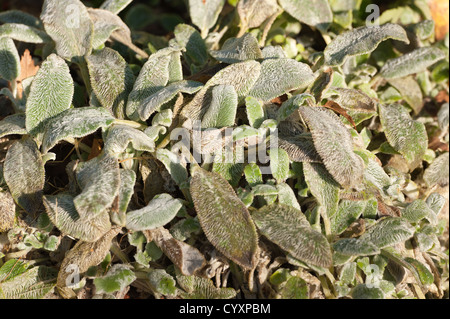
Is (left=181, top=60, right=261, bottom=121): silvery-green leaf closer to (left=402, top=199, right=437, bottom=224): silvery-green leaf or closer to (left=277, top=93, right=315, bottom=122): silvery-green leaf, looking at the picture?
(left=277, top=93, right=315, bottom=122): silvery-green leaf

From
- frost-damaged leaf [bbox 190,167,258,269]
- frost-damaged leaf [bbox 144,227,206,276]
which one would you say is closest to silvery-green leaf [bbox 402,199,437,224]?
frost-damaged leaf [bbox 190,167,258,269]

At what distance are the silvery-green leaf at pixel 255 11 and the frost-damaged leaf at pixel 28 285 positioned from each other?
109cm

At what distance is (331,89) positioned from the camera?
1.52 m

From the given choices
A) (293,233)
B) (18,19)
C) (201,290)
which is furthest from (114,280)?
(18,19)

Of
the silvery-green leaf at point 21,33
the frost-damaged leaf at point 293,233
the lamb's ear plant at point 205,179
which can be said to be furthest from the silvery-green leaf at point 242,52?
the silvery-green leaf at point 21,33

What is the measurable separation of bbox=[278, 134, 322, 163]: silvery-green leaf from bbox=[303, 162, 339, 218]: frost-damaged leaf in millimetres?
27

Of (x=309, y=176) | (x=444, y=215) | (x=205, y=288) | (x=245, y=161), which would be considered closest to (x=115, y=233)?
(x=205, y=288)

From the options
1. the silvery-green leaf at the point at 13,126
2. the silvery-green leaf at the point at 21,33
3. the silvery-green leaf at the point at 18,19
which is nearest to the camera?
the silvery-green leaf at the point at 13,126

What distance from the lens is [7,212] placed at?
1.35 meters

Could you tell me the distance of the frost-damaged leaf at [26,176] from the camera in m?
1.34

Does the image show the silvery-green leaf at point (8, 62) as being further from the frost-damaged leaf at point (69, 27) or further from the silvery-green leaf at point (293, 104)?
the silvery-green leaf at point (293, 104)

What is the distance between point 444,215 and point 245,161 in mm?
849

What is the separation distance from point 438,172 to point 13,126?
140 centimetres
